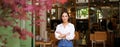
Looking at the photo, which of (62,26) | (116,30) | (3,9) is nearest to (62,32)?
(62,26)

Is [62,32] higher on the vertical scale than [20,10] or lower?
lower

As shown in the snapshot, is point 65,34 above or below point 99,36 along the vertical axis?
above

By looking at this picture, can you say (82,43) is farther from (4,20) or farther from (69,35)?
(4,20)

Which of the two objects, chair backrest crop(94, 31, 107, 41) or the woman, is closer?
the woman

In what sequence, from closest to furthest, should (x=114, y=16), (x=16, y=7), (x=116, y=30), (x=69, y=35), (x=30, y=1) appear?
(x=16, y=7)
(x=30, y=1)
(x=69, y=35)
(x=116, y=30)
(x=114, y=16)

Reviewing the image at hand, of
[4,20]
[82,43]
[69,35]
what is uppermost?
[4,20]

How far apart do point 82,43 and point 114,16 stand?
2140mm

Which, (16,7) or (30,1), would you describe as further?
(30,1)

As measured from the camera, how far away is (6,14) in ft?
10.4

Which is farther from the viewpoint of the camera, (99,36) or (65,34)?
(99,36)

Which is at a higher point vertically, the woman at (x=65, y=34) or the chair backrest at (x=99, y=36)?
the woman at (x=65, y=34)

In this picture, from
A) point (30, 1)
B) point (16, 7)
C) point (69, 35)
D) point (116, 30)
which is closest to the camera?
point (16, 7)

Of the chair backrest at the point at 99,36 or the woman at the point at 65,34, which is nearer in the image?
the woman at the point at 65,34

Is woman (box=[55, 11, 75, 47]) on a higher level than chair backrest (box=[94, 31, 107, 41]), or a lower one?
higher
